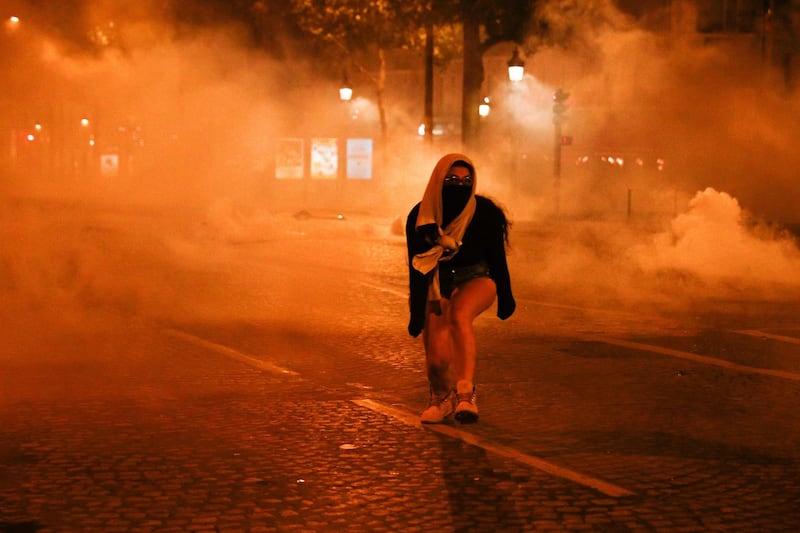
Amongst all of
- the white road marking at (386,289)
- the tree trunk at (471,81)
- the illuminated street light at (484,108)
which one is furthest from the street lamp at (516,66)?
the white road marking at (386,289)

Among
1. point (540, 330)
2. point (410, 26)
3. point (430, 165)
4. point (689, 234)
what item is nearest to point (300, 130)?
point (410, 26)

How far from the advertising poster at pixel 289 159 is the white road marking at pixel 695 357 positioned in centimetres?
2435

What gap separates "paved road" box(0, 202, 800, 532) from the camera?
180 inches

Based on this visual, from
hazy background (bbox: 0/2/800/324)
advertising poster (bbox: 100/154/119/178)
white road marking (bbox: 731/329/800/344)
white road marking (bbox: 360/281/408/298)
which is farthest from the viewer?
advertising poster (bbox: 100/154/119/178)

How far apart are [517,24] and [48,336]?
1589 centimetres

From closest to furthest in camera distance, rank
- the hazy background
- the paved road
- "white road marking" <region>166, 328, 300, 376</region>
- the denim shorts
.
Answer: the paved road, the denim shorts, "white road marking" <region>166, 328, 300, 376</region>, the hazy background

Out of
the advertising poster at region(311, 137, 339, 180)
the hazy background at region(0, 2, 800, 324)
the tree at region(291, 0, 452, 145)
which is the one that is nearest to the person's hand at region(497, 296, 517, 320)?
the hazy background at region(0, 2, 800, 324)

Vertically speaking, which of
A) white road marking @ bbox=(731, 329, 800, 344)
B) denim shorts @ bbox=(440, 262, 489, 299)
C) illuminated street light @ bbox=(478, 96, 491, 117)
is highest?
illuminated street light @ bbox=(478, 96, 491, 117)

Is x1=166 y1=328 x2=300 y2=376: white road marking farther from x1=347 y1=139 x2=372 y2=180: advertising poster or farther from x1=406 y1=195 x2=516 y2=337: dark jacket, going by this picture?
x1=347 y1=139 x2=372 y2=180: advertising poster

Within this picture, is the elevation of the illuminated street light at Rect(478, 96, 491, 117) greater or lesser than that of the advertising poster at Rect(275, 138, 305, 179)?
greater

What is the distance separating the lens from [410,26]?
89.8ft

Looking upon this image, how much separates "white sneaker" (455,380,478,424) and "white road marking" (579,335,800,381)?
98.4 inches

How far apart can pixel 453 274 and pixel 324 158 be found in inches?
1206

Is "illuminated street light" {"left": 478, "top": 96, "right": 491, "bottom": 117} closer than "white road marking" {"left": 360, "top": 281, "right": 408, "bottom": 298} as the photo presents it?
No
